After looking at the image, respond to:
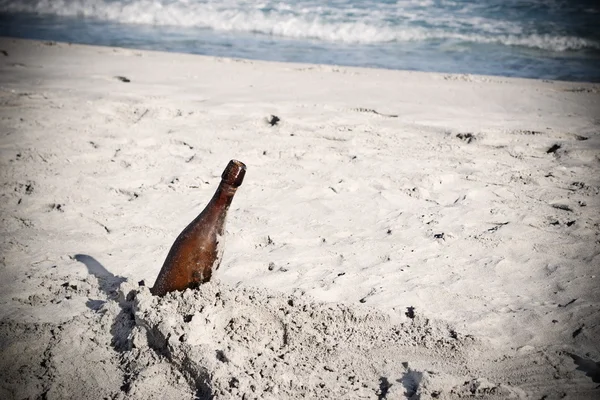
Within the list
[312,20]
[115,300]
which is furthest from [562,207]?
[312,20]

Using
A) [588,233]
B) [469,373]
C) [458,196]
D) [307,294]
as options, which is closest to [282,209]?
[307,294]

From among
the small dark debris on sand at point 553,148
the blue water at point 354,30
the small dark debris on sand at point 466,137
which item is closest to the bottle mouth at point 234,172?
the small dark debris on sand at point 466,137

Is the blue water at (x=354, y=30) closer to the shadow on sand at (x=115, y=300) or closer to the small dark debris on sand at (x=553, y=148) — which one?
the small dark debris on sand at (x=553, y=148)

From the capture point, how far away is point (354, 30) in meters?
11.3

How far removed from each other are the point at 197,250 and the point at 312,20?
37.5ft

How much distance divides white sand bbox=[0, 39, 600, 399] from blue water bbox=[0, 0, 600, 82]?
3.84 m

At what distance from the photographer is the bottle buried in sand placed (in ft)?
6.28

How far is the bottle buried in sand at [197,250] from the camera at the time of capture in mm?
1915

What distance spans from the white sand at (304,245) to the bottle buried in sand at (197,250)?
85mm

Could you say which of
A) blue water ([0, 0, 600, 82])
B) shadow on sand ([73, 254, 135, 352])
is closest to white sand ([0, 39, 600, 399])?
shadow on sand ([73, 254, 135, 352])

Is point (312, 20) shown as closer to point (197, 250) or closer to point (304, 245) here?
point (304, 245)

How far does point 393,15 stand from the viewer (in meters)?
12.5

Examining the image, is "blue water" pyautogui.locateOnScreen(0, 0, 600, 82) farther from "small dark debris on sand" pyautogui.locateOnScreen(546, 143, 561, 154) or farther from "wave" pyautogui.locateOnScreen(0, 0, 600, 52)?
"small dark debris on sand" pyautogui.locateOnScreen(546, 143, 561, 154)

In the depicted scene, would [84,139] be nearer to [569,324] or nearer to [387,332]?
[387,332]
